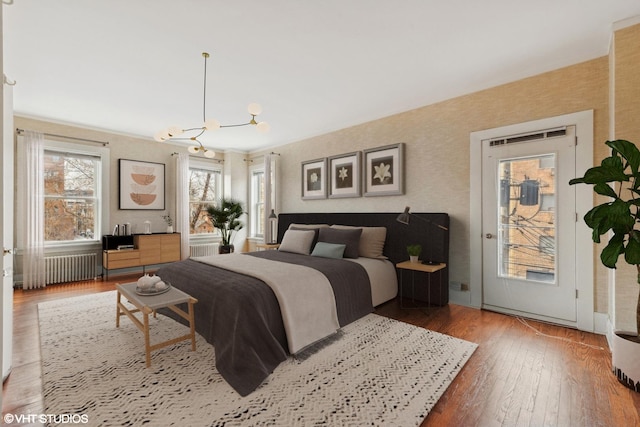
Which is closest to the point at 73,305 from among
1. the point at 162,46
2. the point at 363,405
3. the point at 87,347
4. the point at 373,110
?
the point at 87,347

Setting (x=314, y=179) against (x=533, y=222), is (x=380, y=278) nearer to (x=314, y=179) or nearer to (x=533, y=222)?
(x=533, y=222)

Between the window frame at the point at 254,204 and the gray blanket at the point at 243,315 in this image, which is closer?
the gray blanket at the point at 243,315

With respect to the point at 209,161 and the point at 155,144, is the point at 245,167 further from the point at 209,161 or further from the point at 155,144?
the point at 155,144

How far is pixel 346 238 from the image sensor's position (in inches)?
156

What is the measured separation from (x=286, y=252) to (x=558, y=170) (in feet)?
10.8

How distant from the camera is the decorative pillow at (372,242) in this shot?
400cm

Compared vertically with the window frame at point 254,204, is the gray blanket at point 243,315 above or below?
below

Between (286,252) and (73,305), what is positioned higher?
(286,252)

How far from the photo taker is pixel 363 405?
1893 mm

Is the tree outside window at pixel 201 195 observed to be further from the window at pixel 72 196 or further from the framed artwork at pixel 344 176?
the framed artwork at pixel 344 176

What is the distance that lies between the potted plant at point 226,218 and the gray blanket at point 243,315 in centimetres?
315

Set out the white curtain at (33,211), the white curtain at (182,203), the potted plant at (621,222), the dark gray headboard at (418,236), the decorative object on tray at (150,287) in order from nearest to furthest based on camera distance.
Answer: the potted plant at (621,222) < the decorative object on tray at (150,287) < the dark gray headboard at (418,236) < the white curtain at (33,211) < the white curtain at (182,203)

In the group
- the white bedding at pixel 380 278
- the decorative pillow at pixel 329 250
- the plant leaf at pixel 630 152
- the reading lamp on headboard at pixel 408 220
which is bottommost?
the white bedding at pixel 380 278

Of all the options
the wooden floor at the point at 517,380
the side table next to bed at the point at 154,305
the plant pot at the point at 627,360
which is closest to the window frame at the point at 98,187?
the wooden floor at the point at 517,380
